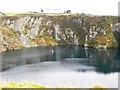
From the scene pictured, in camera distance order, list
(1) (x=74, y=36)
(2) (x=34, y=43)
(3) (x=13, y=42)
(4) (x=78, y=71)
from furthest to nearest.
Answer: (1) (x=74, y=36) → (2) (x=34, y=43) → (3) (x=13, y=42) → (4) (x=78, y=71)

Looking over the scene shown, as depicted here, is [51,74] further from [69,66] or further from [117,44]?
[117,44]

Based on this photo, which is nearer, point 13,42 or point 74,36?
point 13,42

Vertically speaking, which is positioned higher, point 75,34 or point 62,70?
point 75,34

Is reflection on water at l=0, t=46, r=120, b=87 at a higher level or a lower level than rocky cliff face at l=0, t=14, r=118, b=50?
lower

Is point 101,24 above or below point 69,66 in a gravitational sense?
above

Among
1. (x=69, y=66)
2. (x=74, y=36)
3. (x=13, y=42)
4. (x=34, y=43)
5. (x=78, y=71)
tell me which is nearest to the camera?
(x=78, y=71)

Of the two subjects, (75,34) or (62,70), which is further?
(75,34)

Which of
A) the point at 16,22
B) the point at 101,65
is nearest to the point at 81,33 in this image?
the point at 16,22

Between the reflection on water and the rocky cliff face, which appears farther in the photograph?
the rocky cliff face

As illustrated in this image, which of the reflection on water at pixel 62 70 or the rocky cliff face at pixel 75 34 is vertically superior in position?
the rocky cliff face at pixel 75 34

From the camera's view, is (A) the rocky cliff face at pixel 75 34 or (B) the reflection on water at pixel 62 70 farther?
(A) the rocky cliff face at pixel 75 34
